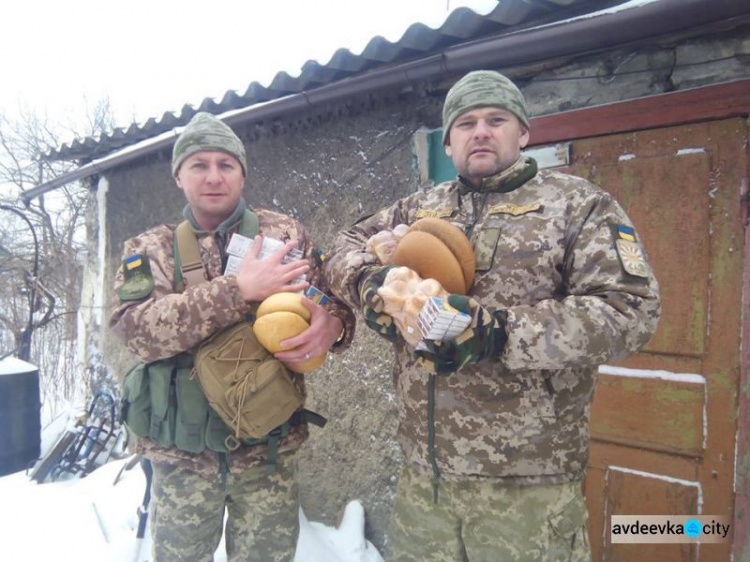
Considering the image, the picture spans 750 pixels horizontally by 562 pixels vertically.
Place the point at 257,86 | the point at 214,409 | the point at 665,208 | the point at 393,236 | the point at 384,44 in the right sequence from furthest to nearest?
1. the point at 257,86
2. the point at 384,44
3. the point at 665,208
4. the point at 214,409
5. the point at 393,236

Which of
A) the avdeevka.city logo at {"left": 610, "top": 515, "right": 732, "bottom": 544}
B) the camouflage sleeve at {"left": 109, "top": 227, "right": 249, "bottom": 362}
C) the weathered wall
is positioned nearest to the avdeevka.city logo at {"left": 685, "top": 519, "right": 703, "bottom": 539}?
the avdeevka.city logo at {"left": 610, "top": 515, "right": 732, "bottom": 544}

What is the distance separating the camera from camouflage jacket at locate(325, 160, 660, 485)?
48.6 inches

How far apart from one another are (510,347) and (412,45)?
177 centimetres

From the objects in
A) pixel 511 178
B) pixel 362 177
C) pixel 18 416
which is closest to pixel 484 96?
pixel 511 178

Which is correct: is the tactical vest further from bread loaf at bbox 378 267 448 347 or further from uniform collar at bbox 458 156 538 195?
uniform collar at bbox 458 156 538 195

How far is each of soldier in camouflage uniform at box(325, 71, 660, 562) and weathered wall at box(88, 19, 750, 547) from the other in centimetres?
99

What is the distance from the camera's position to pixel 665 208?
224 centimetres

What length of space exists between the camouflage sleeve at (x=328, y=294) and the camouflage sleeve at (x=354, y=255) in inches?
4.9

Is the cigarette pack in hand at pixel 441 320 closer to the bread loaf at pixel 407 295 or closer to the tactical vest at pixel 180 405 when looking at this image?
the bread loaf at pixel 407 295

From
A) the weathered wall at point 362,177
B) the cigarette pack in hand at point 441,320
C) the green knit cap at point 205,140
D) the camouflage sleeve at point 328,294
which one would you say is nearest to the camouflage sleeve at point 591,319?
the cigarette pack in hand at point 441,320

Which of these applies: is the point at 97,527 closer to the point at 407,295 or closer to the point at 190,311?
the point at 190,311

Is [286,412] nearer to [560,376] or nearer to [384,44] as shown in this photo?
[560,376]

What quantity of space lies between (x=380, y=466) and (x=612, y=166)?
6.33 ft

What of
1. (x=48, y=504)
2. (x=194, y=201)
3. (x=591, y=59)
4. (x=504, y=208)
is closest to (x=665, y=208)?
(x=591, y=59)
